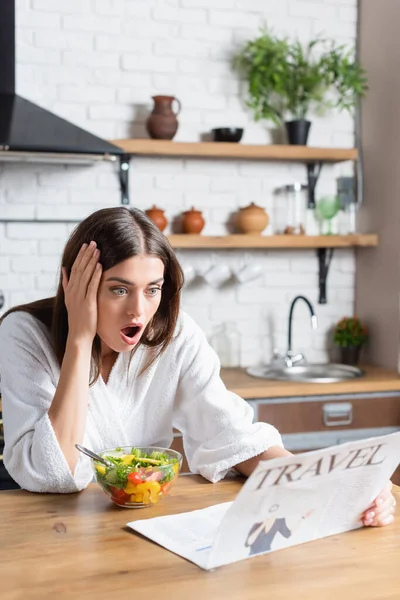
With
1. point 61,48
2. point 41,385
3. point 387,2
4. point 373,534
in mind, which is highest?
point 387,2

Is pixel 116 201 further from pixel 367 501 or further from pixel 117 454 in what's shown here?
pixel 367 501

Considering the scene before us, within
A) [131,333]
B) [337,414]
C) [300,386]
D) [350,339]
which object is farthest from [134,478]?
[350,339]

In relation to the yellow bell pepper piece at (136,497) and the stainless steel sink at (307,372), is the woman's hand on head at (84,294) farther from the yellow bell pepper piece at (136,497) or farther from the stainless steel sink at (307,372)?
the stainless steel sink at (307,372)

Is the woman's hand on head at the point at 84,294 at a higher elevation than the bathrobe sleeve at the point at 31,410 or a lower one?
higher

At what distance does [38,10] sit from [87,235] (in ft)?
6.79

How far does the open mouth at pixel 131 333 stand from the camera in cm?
184

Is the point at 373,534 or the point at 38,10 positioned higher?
the point at 38,10

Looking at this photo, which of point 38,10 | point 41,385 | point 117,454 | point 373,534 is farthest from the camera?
point 38,10

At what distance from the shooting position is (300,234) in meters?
3.96

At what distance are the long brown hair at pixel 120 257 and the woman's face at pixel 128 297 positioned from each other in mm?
24

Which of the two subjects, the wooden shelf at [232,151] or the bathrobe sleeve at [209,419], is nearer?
the bathrobe sleeve at [209,419]

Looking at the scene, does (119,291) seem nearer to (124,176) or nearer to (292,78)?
(124,176)

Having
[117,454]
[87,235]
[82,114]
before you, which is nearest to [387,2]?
[82,114]

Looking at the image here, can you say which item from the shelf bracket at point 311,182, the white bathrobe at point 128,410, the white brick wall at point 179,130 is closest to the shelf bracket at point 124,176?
the white brick wall at point 179,130
